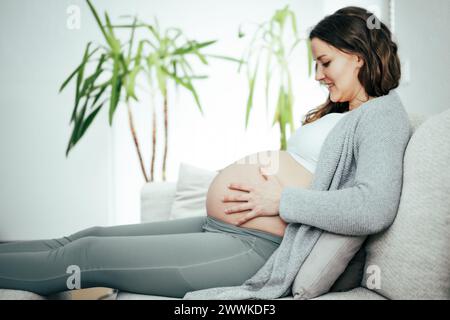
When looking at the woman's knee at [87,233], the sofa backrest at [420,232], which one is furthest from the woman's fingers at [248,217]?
the woman's knee at [87,233]

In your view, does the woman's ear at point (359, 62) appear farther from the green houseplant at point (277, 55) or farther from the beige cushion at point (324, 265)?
the green houseplant at point (277, 55)

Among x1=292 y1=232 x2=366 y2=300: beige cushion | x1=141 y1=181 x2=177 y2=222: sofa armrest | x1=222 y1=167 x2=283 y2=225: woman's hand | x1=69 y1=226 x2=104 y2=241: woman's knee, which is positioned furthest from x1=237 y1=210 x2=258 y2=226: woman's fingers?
x1=141 y1=181 x2=177 y2=222: sofa armrest

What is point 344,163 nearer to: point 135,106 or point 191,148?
point 191,148

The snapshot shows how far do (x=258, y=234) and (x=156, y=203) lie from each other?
0.89 m

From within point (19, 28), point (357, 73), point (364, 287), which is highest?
point (19, 28)

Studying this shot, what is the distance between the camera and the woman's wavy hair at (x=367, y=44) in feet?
3.56

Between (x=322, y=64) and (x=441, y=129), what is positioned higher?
(x=322, y=64)

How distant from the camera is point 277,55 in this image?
2.34 meters

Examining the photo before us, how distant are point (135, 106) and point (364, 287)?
6.42 feet

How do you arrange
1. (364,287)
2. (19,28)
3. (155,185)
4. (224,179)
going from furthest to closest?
(19,28)
(155,185)
(224,179)
(364,287)

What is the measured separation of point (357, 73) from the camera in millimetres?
1119

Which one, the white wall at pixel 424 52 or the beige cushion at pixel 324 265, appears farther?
the white wall at pixel 424 52

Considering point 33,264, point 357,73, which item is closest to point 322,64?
point 357,73

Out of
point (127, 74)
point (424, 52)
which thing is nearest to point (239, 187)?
point (424, 52)
